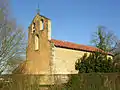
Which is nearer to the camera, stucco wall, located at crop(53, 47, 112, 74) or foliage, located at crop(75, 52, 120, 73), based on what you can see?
foliage, located at crop(75, 52, 120, 73)

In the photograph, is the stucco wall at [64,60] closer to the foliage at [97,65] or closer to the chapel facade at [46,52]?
the chapel facade at [46,52]

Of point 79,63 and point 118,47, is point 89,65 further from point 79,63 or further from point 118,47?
point 118,47

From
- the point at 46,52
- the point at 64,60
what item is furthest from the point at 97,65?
the point at 46,52

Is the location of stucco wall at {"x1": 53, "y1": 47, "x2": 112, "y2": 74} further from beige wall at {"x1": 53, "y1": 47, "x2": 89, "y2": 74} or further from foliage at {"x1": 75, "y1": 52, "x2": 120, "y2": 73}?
foliage at {"x1": 75, "y1": 52, "x2": 120, "y2": 73}

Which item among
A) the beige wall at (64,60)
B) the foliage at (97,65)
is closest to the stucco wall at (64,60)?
the beige wall at (64,60)

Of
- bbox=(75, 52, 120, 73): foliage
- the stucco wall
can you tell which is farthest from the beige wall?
bbox=(75, 52, 120, 73): foliage

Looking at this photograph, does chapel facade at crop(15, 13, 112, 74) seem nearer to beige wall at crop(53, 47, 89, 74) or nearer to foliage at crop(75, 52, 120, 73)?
beige wall at crop(53, 47, 89, 74)

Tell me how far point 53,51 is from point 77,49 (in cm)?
402

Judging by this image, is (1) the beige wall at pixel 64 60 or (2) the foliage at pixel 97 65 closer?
(2) the foliage at pixel 97 65

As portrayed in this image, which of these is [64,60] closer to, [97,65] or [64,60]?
[64,60]

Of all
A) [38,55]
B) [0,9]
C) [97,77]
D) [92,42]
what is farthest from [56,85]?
[92,42]

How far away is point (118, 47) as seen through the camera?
48.5 meters

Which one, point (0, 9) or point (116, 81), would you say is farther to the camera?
point (0, 9)

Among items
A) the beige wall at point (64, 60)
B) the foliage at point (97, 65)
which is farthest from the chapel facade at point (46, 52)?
the foliage at point (97, 65)
